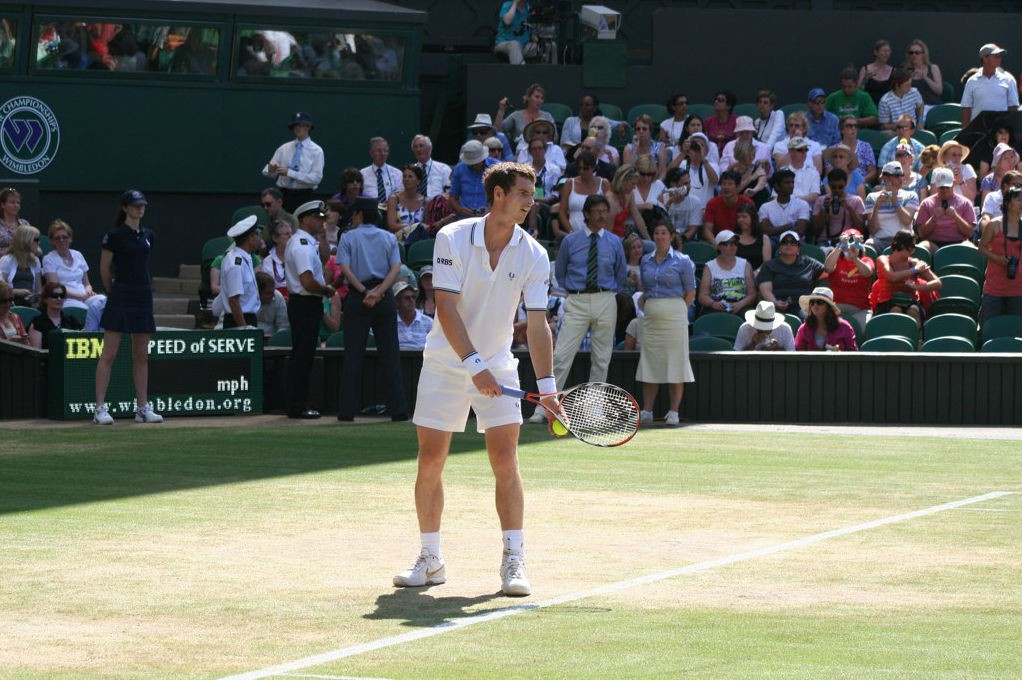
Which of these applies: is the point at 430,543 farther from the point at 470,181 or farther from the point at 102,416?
the point at 470,181

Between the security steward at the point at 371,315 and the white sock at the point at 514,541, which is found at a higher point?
the security steward at the point at 371,315

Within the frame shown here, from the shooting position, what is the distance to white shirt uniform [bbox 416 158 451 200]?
66.7 feet

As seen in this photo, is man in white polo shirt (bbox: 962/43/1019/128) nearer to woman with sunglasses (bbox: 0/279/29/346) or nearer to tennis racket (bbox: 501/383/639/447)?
woman with sunglasses (bbox: 0/279/29/346)

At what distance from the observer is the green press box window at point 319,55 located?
2283 cm

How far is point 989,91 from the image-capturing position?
21922mm

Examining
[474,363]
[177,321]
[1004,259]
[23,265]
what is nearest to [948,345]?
[1004,259]

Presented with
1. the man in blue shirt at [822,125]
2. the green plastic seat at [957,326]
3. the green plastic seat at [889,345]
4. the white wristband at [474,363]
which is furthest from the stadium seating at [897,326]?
the white wristband at [474,363]

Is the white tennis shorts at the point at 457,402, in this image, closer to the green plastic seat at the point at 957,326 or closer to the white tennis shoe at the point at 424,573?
the white tennis shoe at the point at 424,573

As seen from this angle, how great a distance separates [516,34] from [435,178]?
4.91 meters

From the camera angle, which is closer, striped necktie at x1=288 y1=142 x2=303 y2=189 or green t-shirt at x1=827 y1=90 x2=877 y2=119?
striped necktie at x1=288 y1=142 x2=303 y2=189

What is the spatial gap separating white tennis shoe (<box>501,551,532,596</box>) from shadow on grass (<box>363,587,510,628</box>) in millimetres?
53

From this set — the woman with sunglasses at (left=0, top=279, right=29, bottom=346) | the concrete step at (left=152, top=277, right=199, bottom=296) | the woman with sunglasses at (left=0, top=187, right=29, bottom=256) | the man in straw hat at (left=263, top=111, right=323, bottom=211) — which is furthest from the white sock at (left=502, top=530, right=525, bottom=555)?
the concrete step at (left=152, top=277, right=199, bottom=296)

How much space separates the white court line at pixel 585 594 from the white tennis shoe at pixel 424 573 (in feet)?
2.14

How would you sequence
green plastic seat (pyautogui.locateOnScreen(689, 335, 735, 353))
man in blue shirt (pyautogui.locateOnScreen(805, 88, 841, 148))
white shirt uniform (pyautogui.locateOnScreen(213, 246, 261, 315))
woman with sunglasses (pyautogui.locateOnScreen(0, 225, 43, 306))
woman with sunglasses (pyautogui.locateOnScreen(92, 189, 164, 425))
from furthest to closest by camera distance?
man in blue shirt (pyautogui.locateOnScreen(805, 88, 841, 148))
woman with sunglasses (pyautogui.locateOnScreen(0, 225, 43, 306))
white shirt uniform (pyautogui.locateOnScreen(213, 246, 261, 315))
green plastic seat (pyautogui.locateOnScreen(689, 335, 735, 353))
woman with sunglasses (pyautogui.locateOnScreen(92, 189, 164, 425))
